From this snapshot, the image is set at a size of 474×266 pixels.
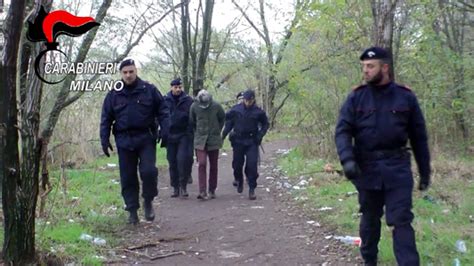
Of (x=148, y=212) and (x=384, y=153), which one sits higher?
(x=384, y=153)

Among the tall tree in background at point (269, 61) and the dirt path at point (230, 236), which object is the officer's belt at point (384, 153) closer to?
the dirt path at point (230, 236)

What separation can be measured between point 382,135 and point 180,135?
601 centimetres

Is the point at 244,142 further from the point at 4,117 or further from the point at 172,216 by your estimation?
the point at 4,117

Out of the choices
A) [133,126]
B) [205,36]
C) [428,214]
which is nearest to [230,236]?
[133,126]

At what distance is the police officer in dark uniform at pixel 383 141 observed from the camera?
15.0 feet

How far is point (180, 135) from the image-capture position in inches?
403

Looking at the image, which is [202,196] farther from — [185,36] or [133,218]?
[185,36]

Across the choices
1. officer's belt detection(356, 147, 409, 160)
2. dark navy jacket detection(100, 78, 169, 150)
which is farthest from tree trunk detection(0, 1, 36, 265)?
officer's belt detection(356, 147, 409, 160)

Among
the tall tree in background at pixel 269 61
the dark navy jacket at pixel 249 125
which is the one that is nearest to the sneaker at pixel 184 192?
the dark navy jacket at pixel 249 125

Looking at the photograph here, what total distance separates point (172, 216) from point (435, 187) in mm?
4275

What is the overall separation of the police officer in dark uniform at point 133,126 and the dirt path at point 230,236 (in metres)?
0.64

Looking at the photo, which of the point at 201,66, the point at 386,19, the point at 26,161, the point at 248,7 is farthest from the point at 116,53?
the point at 248,7

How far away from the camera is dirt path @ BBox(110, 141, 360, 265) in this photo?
19.7 ft

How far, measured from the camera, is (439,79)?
13227mm
